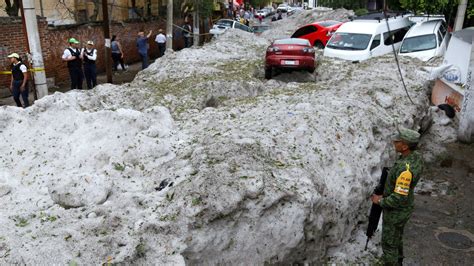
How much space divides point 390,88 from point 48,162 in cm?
727

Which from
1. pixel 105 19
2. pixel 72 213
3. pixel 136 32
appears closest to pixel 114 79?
pixel 105 19

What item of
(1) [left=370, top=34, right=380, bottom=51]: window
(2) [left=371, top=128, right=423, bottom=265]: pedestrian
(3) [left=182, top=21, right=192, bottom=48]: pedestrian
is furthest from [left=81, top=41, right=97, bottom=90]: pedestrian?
(3) [left=182, top=21, right=192, bottom=48]: pedestrian

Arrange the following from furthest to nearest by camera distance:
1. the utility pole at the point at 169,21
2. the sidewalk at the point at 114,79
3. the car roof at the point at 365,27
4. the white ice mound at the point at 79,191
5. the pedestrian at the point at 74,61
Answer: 1. the utility pole at the point at 169,21
2. the car roof at the point at 365,27
3. the sidewalk at the point at 114,79
4. the pedestrian at the point at 74,61
5. the white ice mound at the point at 79,191

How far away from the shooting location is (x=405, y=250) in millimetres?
5934

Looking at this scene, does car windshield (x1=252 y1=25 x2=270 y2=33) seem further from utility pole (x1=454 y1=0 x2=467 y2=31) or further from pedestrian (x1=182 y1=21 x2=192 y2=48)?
utility pole (x1=454 y1=0 x2=467 y2=31)

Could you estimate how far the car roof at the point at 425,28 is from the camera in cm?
1501

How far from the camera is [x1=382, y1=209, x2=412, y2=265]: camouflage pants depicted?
486cm

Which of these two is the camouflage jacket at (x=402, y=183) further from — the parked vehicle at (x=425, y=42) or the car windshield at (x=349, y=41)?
the car windshield at (x=349, y=41)

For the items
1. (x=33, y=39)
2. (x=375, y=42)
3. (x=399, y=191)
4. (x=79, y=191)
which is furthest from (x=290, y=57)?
(x=79, y=191)

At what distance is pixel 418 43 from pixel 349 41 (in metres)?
2.27

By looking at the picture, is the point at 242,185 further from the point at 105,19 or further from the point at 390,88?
the point at 105,19

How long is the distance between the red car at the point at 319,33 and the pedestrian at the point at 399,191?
15.2m

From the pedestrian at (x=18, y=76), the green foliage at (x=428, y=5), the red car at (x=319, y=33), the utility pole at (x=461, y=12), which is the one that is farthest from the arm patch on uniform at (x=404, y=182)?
the red car at (x=319, y=33)

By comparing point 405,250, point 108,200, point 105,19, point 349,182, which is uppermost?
point 105,19
